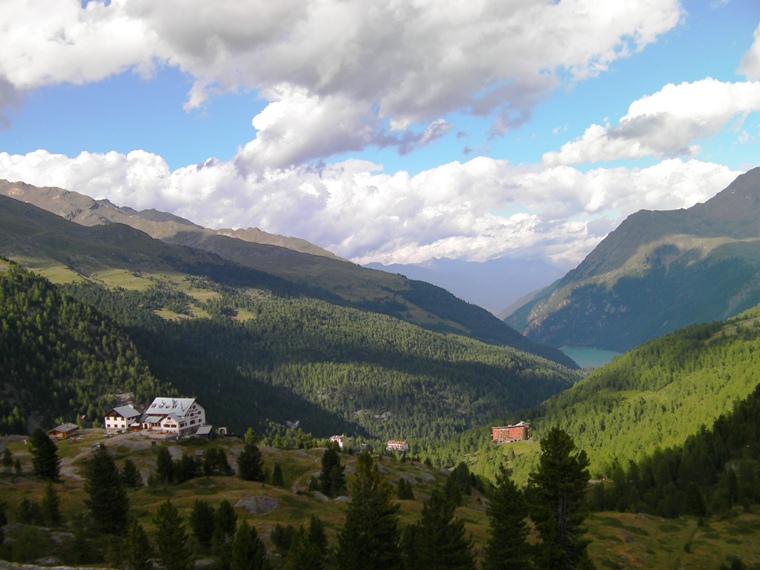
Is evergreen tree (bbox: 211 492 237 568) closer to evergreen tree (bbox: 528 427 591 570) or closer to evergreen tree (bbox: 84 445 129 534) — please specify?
evergreen tree (bbox: 84 445 129 534)

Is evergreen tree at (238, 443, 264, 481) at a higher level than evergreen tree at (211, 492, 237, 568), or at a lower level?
lower

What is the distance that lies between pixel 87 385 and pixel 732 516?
652 feet

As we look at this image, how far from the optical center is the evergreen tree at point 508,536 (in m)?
44.7

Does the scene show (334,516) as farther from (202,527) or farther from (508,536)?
(508,536)

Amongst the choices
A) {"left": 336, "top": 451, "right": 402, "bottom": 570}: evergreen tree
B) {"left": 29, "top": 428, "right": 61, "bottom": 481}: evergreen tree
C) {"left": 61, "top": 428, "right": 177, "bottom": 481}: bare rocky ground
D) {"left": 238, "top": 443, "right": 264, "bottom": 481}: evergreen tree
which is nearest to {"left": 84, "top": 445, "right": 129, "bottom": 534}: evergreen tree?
{"left": 29, "top": 428, "right": 61, "bottom": 481}: evergreen tree

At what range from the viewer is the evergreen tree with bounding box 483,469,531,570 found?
44.7 metres

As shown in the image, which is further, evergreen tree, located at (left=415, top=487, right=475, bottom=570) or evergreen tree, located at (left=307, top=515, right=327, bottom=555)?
evergreen tree, located at (left=307, top=515, right=327, bottom=555)

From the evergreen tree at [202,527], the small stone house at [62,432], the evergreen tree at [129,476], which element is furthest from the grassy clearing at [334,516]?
the small stone house at [62,432]

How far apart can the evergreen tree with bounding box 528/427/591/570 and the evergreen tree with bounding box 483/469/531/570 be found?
1259mm

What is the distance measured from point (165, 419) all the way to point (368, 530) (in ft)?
325

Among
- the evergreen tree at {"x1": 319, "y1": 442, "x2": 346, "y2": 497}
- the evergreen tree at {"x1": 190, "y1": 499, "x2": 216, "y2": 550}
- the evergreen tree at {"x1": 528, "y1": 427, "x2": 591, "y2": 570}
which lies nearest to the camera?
the evergreen tree at {"x1": 528, "y1": 427, "x2": 591, "y2": 570}

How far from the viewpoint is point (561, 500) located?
151ft

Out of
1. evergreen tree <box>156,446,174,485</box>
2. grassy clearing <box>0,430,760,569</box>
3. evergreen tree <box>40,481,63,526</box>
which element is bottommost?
grassy clearing <box>0,430,760,569</box>

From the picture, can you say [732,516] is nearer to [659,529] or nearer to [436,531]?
[659,529]
